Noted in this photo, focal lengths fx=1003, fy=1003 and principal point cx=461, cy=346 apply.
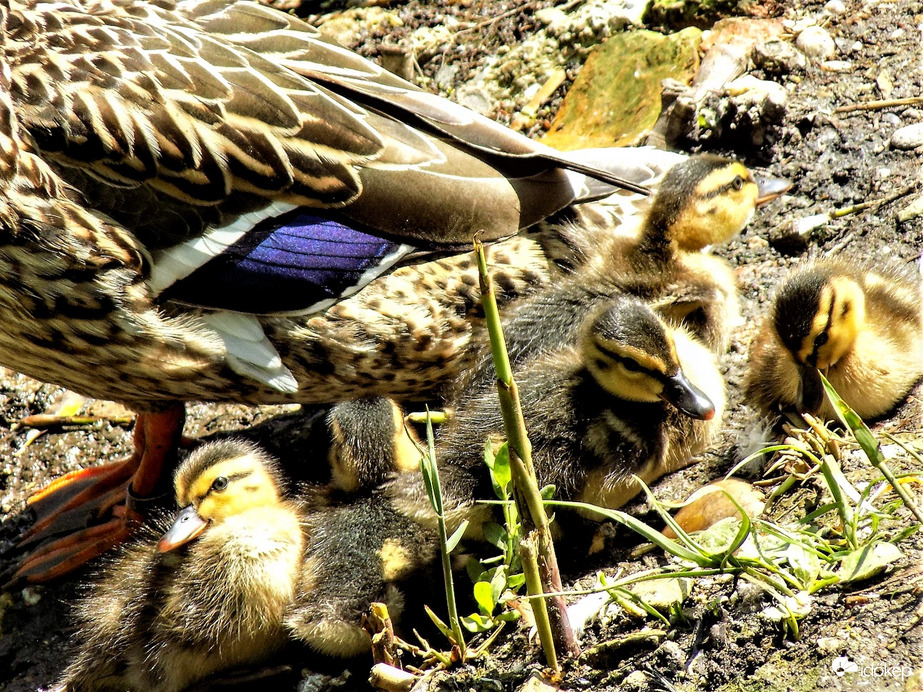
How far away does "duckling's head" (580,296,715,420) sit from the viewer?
2562mm

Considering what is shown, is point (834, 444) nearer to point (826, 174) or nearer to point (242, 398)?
point (826, 174)

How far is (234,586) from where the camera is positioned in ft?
8.71

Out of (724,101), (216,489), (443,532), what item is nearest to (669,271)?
(724,101)

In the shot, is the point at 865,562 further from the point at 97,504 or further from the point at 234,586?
the point at 97,504

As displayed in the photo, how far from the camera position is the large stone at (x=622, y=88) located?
410cm

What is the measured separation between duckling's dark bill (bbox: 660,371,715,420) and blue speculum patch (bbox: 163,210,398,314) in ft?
2.80

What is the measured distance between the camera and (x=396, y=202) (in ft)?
9.05

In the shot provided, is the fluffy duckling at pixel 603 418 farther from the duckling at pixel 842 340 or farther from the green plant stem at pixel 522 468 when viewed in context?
the green plant stem at pixel 522 468

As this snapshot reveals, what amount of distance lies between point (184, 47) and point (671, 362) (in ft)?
A: 5.24

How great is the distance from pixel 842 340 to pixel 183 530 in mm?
1869

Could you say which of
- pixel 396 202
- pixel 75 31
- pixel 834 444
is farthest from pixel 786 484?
pixel 75 31

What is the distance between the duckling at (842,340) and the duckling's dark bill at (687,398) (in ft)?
1.11

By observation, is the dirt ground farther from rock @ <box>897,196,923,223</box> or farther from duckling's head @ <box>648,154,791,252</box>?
duckling's head @ <box>648,154,791,252</box>

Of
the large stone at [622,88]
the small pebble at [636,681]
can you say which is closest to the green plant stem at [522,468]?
the small pebble at [636,681]
